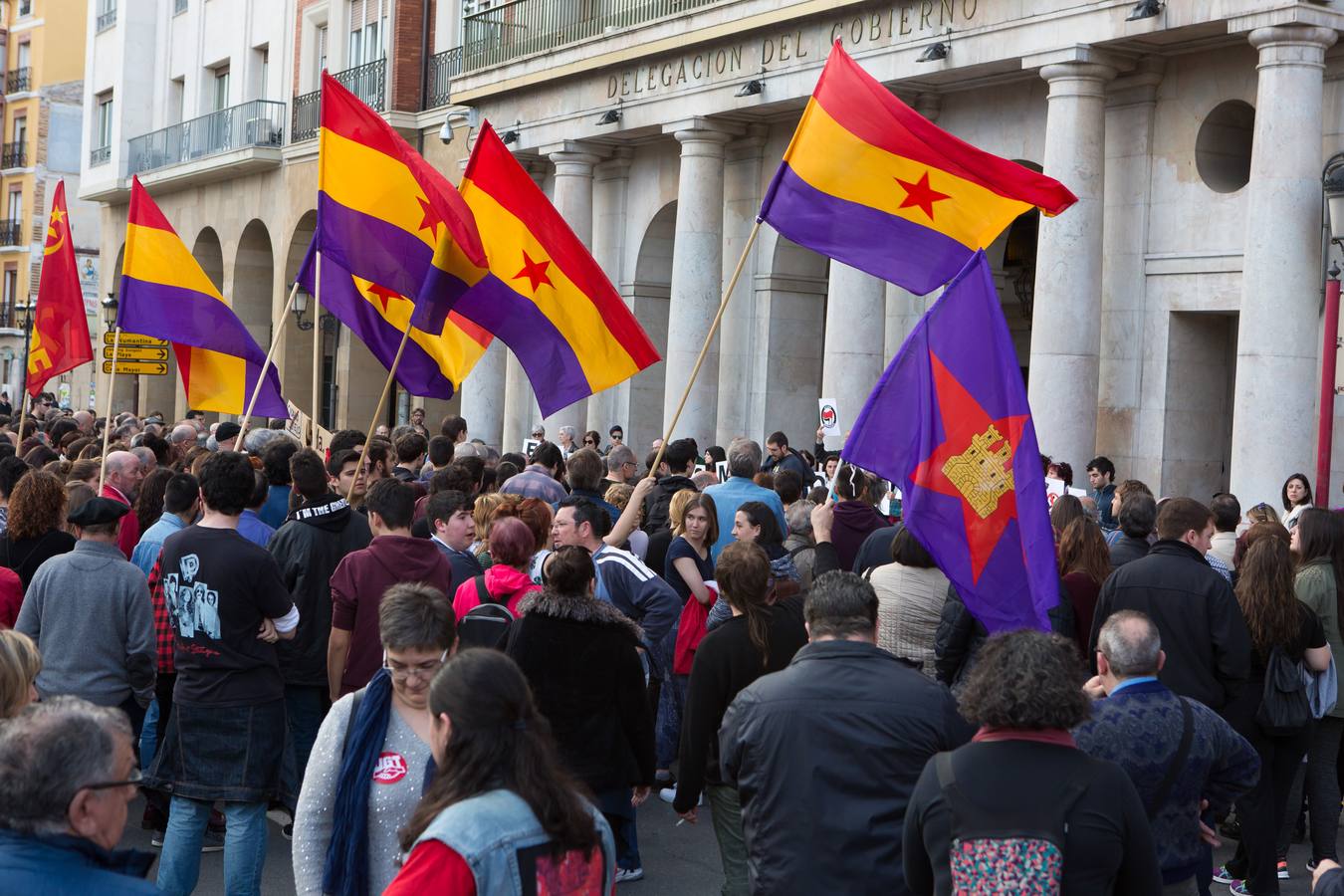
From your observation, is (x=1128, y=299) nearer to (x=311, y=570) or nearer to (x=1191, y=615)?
(x=1191, y=615)

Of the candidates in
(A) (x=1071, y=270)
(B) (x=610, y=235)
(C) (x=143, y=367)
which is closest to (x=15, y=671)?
(A) (x=1071, y=270)

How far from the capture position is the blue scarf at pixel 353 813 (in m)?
4.38

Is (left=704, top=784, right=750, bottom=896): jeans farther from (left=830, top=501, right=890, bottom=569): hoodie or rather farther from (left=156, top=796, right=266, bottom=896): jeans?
(left=830, top=501, right=890, bottom=569): hoodie

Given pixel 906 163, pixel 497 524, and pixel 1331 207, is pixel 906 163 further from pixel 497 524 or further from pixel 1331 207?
pixel 1331 207

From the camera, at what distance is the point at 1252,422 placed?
573 inches

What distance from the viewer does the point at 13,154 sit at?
202 ft

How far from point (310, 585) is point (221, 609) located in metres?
1.40

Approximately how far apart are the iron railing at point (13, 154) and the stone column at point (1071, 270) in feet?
173

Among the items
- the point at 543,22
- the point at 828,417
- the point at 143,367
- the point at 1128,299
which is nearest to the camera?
the point at 1128,299

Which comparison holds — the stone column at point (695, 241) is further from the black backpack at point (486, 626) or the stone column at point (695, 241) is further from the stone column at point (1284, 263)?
the black backpack at point (486, 626)

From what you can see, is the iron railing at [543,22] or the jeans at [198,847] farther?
the iron railing at [543,22]

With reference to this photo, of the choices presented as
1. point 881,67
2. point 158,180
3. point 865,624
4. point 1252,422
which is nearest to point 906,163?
point 865,624

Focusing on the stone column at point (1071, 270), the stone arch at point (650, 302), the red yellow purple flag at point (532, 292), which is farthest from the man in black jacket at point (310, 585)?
the stone arch at point (650, 302)

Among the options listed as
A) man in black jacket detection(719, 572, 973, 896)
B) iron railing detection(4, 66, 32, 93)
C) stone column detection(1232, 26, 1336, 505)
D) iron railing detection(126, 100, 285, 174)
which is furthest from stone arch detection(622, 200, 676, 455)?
iron railing detection(4, 66, 32, 93)
